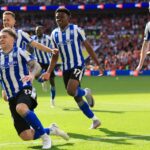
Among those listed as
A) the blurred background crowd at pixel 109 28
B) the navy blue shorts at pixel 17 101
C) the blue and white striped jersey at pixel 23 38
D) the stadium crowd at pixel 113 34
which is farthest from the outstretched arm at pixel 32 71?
the blurred background crowd at pixel 109 28

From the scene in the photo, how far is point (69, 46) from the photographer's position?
959 centimetres

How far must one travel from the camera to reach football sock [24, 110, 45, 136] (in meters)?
6.79

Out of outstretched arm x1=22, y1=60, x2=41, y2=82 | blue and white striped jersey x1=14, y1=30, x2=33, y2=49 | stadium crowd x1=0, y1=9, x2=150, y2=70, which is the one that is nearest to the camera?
outstretched arm x1=22, y1=60, x2=41, y2=82

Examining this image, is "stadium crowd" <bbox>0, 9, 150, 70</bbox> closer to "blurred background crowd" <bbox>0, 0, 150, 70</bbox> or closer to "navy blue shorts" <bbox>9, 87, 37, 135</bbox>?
"blurred background crowd" <bbox>0, 0, 150, 70</bbox>

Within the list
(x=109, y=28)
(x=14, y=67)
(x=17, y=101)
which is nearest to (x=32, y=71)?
(x=14, y=67)

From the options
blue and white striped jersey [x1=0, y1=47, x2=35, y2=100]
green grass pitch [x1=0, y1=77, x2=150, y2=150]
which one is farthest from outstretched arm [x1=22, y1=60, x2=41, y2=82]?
green grass pitch [x1=0, y1=77, x2=150, y2=150]

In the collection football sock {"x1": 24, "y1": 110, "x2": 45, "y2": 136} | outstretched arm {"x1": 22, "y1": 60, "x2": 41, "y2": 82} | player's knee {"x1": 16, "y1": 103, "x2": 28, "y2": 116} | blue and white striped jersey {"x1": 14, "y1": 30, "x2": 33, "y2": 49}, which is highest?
blue and white striped jersey {"x1": 14, "y1": 30, "x2": 33, "y2": 49}

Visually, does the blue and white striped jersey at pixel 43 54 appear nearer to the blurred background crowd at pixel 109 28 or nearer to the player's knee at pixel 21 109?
the player's knee at pixel 21 109

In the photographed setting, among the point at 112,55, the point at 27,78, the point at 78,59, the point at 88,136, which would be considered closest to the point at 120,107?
the point at 78,59

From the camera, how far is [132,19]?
37812mm

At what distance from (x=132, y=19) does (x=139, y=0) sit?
2.38 metres

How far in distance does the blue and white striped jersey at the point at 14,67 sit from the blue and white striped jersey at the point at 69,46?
2594 mm

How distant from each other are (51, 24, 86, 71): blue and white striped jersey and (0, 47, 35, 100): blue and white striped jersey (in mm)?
2594

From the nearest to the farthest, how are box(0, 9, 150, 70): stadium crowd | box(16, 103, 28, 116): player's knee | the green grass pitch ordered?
box(16, 103, 28, 116): player's knee, the green grass pitch, box(0, 9, 150, 70): stadium crowd
